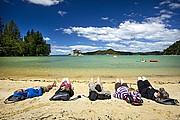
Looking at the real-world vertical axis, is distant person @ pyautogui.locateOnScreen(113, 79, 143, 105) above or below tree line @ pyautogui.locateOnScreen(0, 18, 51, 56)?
below

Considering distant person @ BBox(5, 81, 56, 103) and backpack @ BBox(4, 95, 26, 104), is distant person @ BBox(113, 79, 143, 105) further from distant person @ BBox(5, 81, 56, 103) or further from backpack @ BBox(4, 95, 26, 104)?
backpack @ BBox(4, 95, 26, 104)

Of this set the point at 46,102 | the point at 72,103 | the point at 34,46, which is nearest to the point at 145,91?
the point at 72,103

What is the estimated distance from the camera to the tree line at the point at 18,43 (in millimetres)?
85625

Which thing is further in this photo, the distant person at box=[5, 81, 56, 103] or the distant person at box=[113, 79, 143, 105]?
the distant person at box=[5, 81, 56, 103]

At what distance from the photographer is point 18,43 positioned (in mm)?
92250

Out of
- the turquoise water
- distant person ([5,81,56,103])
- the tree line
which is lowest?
the turquoise water

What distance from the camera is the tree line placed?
85625 mm

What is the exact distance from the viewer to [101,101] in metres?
6.62

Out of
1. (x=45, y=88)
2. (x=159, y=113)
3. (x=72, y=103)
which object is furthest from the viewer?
(x=45, y=88)

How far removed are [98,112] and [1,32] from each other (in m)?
98.8

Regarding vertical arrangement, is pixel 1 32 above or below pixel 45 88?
above

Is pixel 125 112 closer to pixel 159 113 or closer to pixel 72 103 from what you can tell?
pixel 159 113

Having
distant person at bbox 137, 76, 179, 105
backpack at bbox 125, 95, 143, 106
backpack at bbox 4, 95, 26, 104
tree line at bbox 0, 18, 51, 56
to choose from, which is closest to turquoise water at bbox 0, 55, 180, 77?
distant person at bbox 137, 76, 179, 105

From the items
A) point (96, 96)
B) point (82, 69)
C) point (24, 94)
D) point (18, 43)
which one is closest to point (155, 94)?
point (96, 96)
